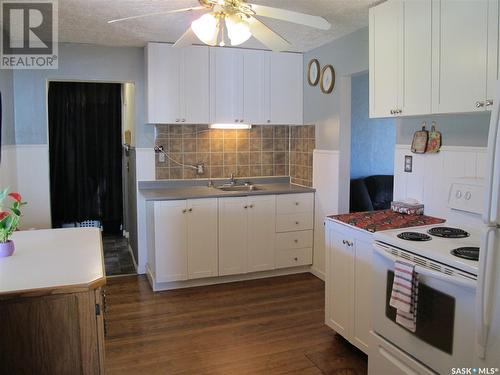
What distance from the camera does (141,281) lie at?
4.37 m

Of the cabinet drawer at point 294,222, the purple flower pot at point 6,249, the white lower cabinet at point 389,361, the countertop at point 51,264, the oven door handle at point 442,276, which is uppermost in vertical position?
the purple flower pot at point 6,249

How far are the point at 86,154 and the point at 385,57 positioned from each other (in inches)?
181

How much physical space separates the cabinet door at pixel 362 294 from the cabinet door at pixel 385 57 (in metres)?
0.93

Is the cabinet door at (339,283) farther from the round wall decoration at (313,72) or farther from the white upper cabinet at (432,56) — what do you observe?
the round wall decoration at (313,72)

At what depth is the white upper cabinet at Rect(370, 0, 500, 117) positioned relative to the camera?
7.19ft

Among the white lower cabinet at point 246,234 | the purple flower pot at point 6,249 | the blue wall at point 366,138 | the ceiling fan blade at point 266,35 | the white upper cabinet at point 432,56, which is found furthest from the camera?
the blue wall at point 366,138

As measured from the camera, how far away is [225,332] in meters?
3.23

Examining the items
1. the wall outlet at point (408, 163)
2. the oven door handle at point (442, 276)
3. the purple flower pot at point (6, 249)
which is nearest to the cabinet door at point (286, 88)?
the wall outlet at point (408, 163)

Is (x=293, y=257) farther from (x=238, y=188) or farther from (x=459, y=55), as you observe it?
(x=459, y=55)

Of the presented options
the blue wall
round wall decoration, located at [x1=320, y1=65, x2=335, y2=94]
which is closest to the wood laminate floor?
the blue wall

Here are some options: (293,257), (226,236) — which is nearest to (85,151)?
A: (226,236)

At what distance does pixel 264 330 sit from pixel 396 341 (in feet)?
3.99

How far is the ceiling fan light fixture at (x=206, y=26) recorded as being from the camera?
2242 millimetres

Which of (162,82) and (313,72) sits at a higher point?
(313,72)
